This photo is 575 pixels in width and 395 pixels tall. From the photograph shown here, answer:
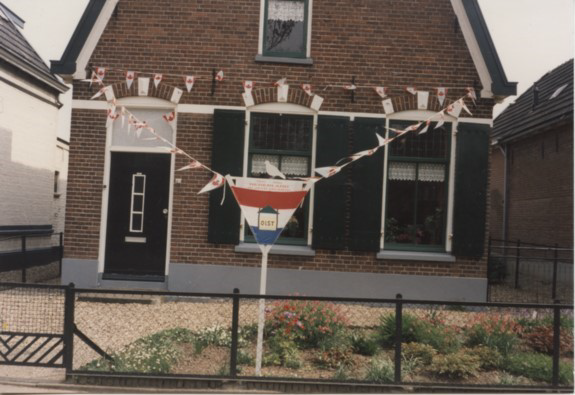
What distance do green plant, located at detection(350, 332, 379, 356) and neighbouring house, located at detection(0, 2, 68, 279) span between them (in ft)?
27.0

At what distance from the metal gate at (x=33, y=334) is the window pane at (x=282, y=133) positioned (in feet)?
13.7

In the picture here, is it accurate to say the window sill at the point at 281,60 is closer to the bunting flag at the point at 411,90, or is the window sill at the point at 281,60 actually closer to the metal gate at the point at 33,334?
the bunting flag at the point at 411,90

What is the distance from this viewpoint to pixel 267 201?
5.40m

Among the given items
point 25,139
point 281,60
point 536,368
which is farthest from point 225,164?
point 25,139

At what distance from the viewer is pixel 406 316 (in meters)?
6.35

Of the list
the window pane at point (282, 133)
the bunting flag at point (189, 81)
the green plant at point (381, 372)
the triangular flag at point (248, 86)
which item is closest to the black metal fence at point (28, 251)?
the bunting flag at point (189, 81)

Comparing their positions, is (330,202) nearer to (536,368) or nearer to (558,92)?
(536,368)

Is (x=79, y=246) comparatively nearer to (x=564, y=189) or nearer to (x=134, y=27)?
(x=134, y=27)

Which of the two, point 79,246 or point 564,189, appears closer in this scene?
point 79,246

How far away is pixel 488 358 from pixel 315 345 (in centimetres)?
199

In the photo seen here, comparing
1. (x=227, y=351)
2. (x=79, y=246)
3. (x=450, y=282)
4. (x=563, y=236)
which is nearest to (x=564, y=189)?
(x=563, y=236)

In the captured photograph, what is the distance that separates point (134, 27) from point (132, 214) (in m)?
3.36

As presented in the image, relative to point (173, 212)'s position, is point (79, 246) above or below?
below

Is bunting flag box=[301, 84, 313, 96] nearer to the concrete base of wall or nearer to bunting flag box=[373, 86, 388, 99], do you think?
bunting flag box=[373, 86, 388, 99]
